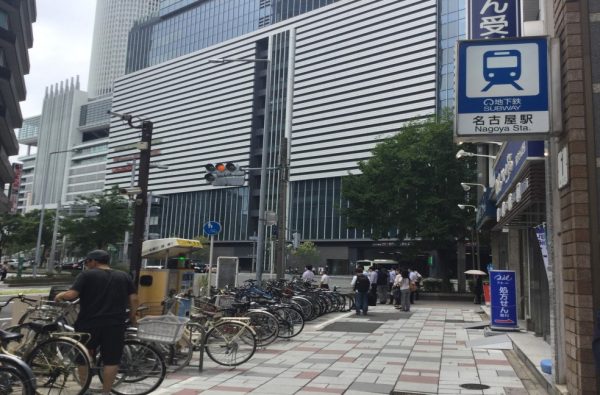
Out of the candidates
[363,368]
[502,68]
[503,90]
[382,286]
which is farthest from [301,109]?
[503,90]

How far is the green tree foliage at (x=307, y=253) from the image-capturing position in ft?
198

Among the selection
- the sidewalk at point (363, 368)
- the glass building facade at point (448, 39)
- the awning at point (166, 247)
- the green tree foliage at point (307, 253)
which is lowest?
the sidewalk at point (363, 368)

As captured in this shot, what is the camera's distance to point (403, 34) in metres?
65.2

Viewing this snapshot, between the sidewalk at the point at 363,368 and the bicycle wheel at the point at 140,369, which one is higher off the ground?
the bicycle wheel at the point at 140,369

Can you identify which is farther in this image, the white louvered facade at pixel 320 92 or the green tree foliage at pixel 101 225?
the white louvered facade at pixel 320 92

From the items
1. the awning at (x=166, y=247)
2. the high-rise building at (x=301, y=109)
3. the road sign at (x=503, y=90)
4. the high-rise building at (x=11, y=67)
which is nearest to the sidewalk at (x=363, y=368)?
the awning at (x=166, y=247)

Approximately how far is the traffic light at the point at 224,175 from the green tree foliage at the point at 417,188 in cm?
1429

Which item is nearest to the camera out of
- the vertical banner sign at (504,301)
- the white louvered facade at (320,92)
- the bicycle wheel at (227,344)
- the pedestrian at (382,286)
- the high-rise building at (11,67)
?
the bicycle wheel at (227,344)

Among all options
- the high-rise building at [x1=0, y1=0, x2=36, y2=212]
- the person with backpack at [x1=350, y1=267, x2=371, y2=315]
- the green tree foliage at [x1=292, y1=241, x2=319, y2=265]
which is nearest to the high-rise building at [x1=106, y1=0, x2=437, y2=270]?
the green tree foliage at [x1=292, y1=241, x2=319, y2=265]

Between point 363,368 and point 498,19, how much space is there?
8301mm

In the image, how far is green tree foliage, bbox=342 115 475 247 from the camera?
2884cm

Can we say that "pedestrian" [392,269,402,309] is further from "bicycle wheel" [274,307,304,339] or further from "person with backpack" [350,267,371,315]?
"bicycle wheel" [274,307,304,339]

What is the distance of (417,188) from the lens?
29500 mm

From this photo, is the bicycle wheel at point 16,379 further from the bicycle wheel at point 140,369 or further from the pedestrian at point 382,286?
the pedestrian at point 382,286
